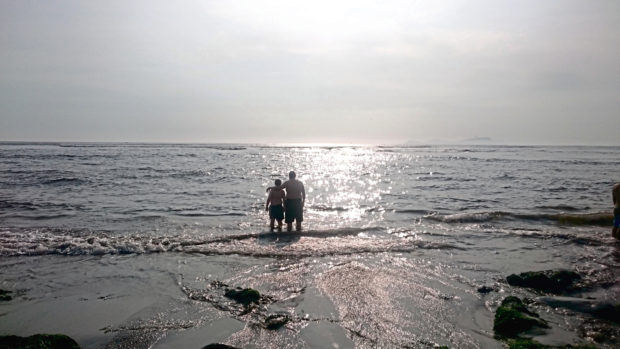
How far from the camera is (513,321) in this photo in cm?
592

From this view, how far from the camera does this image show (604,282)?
842 centimetres

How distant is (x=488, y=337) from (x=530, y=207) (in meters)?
15.7

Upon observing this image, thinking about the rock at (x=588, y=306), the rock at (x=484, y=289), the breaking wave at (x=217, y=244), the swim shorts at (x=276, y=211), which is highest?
the swim shorts at (x=276, y=211)

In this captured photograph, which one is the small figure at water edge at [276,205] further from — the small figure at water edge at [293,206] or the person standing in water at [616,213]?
Answer: the person standing in water at [616,213]

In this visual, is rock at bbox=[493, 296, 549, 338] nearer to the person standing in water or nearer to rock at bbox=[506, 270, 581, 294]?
rock at bbox=[506, 270, 581, 294]

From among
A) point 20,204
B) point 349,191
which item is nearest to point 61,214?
point 20,204

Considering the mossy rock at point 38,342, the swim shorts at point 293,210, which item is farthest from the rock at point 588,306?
the swim shorts at point 293,210

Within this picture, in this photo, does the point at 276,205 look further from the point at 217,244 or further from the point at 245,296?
the point at 245,296

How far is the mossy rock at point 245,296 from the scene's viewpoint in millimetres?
7043

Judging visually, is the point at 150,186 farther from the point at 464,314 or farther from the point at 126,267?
the point at 464,314

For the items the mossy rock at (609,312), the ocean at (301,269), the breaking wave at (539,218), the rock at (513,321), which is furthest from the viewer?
the breaking wave at (539,218)

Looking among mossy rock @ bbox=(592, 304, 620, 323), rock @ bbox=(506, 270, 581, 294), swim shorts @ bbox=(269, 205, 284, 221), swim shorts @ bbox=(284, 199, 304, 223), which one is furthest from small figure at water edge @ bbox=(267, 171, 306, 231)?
mossy rock @ bbox=(592, 304, 620, 323)

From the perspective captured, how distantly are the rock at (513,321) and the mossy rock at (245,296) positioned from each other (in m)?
3.92

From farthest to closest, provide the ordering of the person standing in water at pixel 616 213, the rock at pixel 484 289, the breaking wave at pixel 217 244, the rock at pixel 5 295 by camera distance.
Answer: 1. the person standing in water at pixel 616 213
2. the breaking wave at pixel 217 244
3. the rock at pixel 484 289
4. the rock at pixel 5 295
